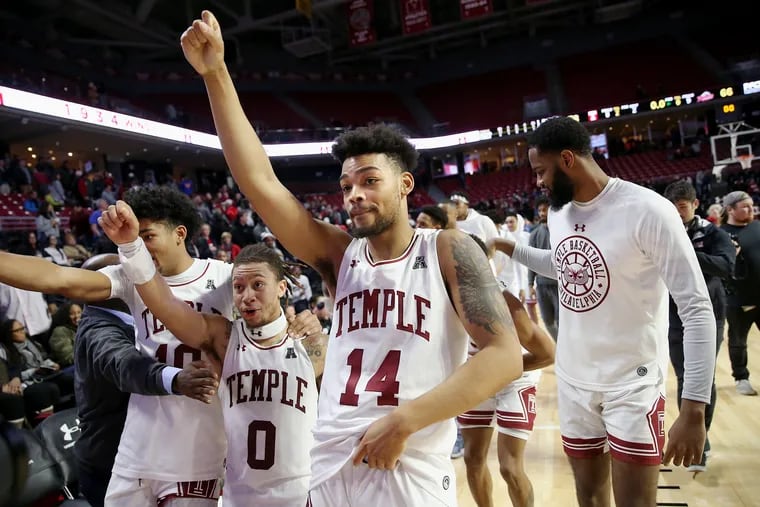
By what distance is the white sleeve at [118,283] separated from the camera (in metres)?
2.36

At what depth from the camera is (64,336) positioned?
6.00 meters

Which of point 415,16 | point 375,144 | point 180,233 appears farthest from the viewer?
point 415,16

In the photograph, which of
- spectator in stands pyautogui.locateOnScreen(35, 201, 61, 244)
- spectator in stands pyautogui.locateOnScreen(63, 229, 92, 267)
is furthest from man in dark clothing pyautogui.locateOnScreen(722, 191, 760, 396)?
spectator in stands pyautogui.locateOnScreen(35, 201, 61, 244)

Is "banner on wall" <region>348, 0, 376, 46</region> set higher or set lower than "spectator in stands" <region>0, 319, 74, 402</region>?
higher

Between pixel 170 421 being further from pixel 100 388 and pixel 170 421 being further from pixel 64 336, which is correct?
pixel 64 336

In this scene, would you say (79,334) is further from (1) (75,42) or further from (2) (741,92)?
(2) (741,92)

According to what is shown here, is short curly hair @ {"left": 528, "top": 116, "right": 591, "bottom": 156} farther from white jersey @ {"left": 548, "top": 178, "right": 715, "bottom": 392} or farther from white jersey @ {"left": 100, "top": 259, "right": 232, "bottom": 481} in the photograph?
white jersey @ {"left": 100, "top": 259, "right": 232, "bottom": 481}

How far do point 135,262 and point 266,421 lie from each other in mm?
783

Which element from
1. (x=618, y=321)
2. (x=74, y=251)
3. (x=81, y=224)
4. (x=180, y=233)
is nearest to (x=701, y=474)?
(x=618, y=321)

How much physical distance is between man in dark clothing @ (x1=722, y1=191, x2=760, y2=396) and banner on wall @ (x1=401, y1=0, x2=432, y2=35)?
18224 mm

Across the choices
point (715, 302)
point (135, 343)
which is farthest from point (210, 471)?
point (715, 302)

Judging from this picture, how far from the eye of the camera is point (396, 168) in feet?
6.11

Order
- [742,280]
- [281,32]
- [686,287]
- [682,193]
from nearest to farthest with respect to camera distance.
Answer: [686,287]
[682,193]
[742,280]
[281,32]

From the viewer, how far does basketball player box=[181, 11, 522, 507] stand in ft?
5.21
